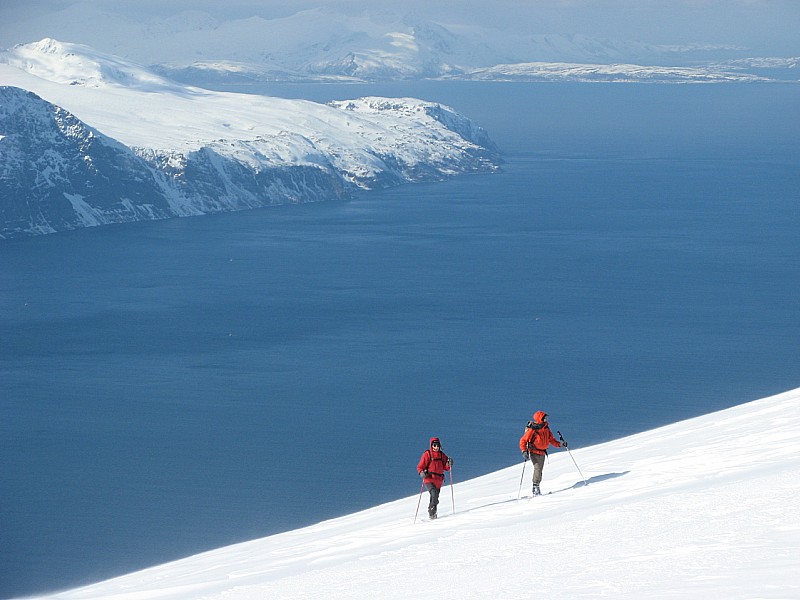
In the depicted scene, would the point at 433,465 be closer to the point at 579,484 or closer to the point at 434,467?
the point at 434,467

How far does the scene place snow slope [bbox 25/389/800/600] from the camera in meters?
18.5

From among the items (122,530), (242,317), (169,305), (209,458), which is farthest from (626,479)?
(169,305)

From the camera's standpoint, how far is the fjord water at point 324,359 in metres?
58.7

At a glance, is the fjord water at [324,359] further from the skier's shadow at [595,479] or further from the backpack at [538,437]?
the backpack at [538,437]

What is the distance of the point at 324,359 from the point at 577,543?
240 ft

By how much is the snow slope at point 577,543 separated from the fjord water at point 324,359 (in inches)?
782

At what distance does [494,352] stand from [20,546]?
50435 mm

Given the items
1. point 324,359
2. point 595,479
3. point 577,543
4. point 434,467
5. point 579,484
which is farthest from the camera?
point 324,359

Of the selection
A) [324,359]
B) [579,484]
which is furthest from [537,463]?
[324,359]

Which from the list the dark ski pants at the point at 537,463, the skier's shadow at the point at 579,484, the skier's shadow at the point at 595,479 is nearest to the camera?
the dark ski pants at the point at 537,463

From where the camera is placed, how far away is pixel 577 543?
2175 centimetres

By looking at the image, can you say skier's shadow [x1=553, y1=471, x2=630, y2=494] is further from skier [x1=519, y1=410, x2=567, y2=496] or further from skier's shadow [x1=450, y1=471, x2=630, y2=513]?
skier [x1=519, y1=410, x2=567, y2=496]

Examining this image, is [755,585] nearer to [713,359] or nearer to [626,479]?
[626,479]

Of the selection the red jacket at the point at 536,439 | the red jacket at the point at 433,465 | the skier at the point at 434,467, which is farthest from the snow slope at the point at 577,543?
the red jacket at the point at 536,439
